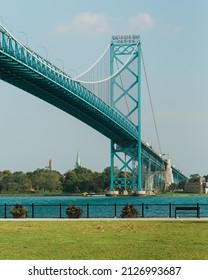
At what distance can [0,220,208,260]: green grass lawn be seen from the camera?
1105 centimetres

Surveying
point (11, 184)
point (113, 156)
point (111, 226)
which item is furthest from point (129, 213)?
point (11, 184)

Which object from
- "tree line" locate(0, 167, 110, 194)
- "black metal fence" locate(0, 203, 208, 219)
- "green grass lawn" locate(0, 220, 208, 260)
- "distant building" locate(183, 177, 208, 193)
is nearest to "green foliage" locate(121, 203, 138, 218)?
"black metal fence" locate(0, 203, 208, 219)

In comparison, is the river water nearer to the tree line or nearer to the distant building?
the tree line

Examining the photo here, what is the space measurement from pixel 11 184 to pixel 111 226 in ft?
356

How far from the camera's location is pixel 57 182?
124875 mm

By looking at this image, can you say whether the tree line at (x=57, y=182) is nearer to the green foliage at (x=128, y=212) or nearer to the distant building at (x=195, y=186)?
the distant building at (x=195, y=186)

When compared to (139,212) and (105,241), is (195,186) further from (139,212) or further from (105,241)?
(105,241)

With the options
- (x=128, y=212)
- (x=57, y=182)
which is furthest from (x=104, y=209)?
(x=57, y=182)

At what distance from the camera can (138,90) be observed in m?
80.2

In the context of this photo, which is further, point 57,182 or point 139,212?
point 57,182

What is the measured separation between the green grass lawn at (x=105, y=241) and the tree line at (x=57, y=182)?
95956 millimetres

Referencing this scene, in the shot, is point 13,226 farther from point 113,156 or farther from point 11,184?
point 11,184

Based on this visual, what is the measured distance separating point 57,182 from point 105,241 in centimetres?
11213

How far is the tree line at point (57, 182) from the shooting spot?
11750 centimetres
